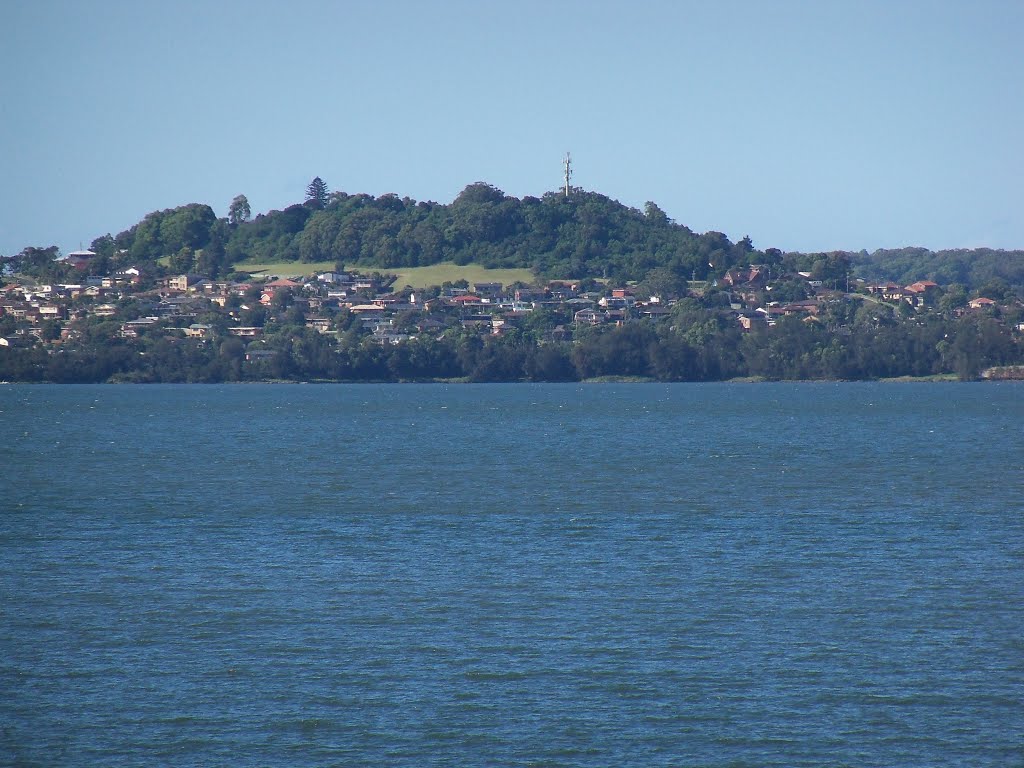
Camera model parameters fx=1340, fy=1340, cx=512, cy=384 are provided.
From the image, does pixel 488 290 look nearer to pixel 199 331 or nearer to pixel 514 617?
pixel 199 331

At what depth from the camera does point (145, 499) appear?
3812cm

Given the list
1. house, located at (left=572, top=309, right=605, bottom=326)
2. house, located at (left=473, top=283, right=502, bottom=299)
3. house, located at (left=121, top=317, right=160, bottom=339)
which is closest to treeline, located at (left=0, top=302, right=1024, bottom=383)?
house, located at (left=121, top=317, right=160, bottom=339)

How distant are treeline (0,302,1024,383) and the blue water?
10613cm

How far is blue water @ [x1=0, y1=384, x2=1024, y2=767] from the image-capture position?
15344 mm

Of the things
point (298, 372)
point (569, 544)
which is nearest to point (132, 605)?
point (569, 544)

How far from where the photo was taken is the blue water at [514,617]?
15.3 m

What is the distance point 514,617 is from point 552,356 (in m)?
136

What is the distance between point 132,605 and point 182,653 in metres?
3.40

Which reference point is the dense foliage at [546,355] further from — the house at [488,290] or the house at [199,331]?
the house at [488,290]

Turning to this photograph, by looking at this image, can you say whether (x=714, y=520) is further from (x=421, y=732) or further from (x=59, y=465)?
(x=59, y=465)

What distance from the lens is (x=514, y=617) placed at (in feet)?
68.1

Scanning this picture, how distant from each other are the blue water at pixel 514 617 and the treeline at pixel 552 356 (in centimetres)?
10613

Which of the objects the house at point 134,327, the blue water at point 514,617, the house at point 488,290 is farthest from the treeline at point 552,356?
the blue water at point 514,617

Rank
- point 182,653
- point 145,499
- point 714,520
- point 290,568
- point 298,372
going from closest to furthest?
point 182,653 < point 290,568 < point 714,520 < point 145,499 < point 298,372
